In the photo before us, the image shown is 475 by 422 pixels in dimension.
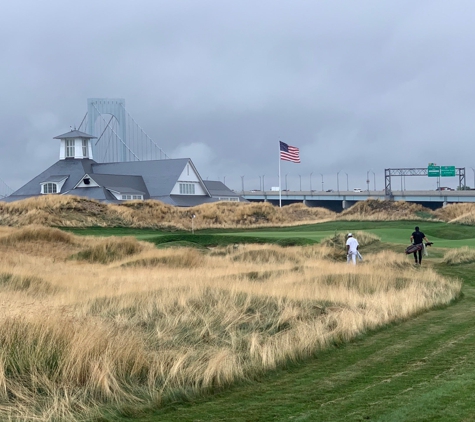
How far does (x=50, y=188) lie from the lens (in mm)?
82562

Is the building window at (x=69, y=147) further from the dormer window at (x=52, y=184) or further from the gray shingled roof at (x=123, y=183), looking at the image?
the gray shingled roof at (x=123, y=183)

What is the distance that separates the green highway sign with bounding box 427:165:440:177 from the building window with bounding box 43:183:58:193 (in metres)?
61.1

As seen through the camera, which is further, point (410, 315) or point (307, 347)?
point (410, 315)

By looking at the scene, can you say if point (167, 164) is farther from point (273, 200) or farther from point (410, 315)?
point (410, 315)

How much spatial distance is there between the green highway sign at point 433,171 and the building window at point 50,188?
61.1 metres

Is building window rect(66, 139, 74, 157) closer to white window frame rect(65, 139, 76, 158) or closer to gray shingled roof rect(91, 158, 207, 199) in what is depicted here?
white window frame rect(65, 139, 76, 158)

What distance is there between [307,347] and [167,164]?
2984 inches

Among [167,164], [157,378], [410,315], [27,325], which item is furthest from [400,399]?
[167,164]

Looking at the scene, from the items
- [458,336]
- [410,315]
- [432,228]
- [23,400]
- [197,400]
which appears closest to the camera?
[23,400]

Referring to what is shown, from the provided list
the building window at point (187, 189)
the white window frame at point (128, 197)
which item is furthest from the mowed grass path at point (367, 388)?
the building window at point (187, 189)

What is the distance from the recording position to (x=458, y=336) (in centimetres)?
1233

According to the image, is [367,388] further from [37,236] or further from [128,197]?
[128,197]

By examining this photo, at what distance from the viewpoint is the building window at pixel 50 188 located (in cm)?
8206

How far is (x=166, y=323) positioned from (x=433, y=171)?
358 ft
